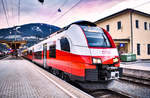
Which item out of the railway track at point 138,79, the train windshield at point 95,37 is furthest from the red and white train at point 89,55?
the railway track at point 138,79

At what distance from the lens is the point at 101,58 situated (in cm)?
522

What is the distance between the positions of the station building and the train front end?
14.3 meters

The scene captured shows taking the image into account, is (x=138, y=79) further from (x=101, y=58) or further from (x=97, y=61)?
(x=97, y=61)

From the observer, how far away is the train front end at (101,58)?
5.05 meters

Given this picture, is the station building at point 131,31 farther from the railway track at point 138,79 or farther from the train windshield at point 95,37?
the train windshield at point 95,37

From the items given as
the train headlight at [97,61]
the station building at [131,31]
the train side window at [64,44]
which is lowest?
the train headlight at [97,61]

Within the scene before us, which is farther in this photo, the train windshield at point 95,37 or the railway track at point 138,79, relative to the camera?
the railway track at point 138,79

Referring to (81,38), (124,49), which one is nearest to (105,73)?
(81,38)

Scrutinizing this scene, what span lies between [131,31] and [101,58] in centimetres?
1713

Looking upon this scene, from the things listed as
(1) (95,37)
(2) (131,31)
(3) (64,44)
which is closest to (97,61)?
(1) (95,37)

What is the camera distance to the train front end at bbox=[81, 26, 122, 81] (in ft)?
16.6

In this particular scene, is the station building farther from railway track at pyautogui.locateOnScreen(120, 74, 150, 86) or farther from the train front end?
the train front end

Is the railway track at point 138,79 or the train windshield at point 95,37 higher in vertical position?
the train windshield at point 95,37

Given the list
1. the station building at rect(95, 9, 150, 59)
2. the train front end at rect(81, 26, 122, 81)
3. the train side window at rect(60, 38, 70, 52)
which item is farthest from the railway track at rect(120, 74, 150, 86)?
the station building at rect(95, 9, 150, 59)
